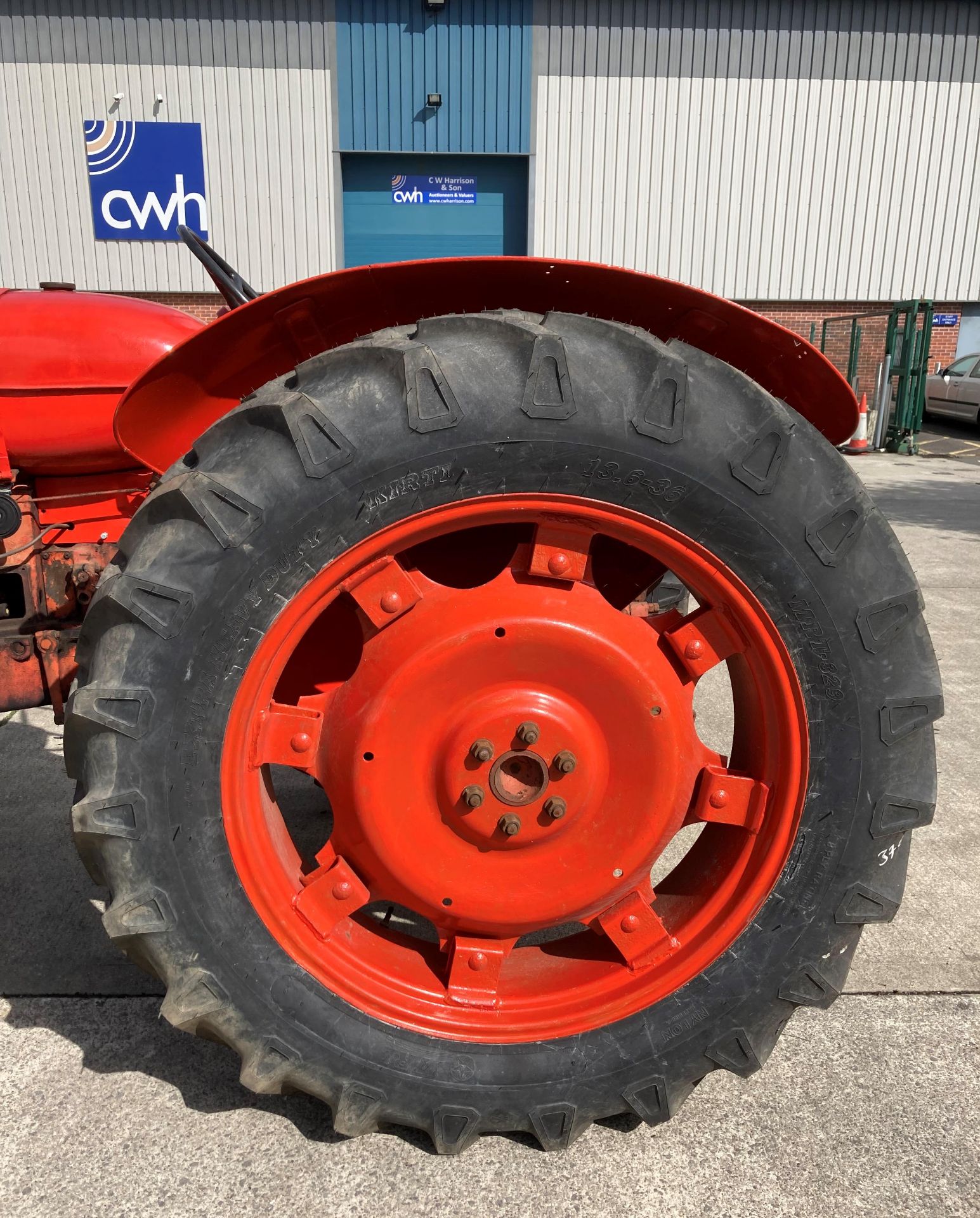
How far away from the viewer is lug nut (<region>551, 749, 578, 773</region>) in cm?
133

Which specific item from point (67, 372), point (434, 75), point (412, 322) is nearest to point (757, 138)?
point (434, 75)

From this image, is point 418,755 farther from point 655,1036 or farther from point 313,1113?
point 313,1113

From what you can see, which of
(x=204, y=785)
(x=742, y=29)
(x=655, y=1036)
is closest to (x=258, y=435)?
(x=204, y=785)

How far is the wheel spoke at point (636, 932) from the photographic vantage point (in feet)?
4.75

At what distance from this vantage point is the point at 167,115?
39.6 feet

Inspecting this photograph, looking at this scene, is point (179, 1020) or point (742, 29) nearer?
point (179, 1020)

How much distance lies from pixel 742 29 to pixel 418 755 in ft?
47.9

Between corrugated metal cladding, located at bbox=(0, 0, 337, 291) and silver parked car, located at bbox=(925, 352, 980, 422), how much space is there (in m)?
9.85

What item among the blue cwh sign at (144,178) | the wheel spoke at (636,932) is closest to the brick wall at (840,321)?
the blue cwh sign at (144,178)

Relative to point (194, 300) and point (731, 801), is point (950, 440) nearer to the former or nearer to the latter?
point (194, 300)

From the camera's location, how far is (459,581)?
1.66m

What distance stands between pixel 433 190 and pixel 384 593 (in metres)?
13.1

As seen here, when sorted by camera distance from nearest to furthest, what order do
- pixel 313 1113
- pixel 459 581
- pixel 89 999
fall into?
1. pixel 313 1113
2. pixel 459 581
3. pixel 89 999

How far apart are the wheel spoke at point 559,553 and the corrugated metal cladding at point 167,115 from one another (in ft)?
40.0
